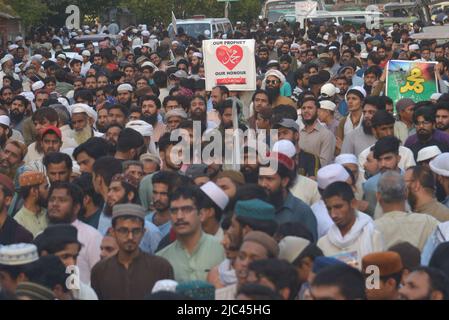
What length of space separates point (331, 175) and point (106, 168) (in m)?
1.72

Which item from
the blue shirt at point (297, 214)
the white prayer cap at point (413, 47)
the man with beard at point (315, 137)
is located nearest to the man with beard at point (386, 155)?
the blue shirt at point (297, 214)

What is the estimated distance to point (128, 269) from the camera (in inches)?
292

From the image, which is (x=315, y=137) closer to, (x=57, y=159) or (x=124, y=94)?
(x=57, y=159)

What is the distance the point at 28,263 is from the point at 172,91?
27.3 ft

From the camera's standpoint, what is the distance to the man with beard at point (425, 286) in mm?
6012

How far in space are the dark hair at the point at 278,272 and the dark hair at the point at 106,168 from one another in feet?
10.5

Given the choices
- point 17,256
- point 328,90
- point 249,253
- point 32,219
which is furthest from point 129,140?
point 328,90

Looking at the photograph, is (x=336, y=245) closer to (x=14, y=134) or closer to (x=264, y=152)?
(x=264, y=152)

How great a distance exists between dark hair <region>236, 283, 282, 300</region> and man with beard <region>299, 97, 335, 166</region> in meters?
5.68

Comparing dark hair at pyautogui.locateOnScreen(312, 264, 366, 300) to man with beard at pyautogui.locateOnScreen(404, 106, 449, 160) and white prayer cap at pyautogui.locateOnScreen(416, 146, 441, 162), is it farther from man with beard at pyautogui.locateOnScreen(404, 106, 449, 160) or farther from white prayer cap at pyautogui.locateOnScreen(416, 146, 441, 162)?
man with beard at pyautogui.locateOnScreen(404, 106, 449, 160)

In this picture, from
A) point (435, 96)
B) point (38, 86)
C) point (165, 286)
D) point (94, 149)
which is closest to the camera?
point (165, 286)

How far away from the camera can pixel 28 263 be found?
273 inches

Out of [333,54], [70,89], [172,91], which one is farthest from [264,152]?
[333,54]

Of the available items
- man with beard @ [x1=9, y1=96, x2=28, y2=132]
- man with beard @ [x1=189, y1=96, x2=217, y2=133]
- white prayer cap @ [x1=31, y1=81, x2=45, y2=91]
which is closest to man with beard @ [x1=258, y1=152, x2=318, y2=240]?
man with beard @ [x1=189, y1=96, x2=217, y2=133]
